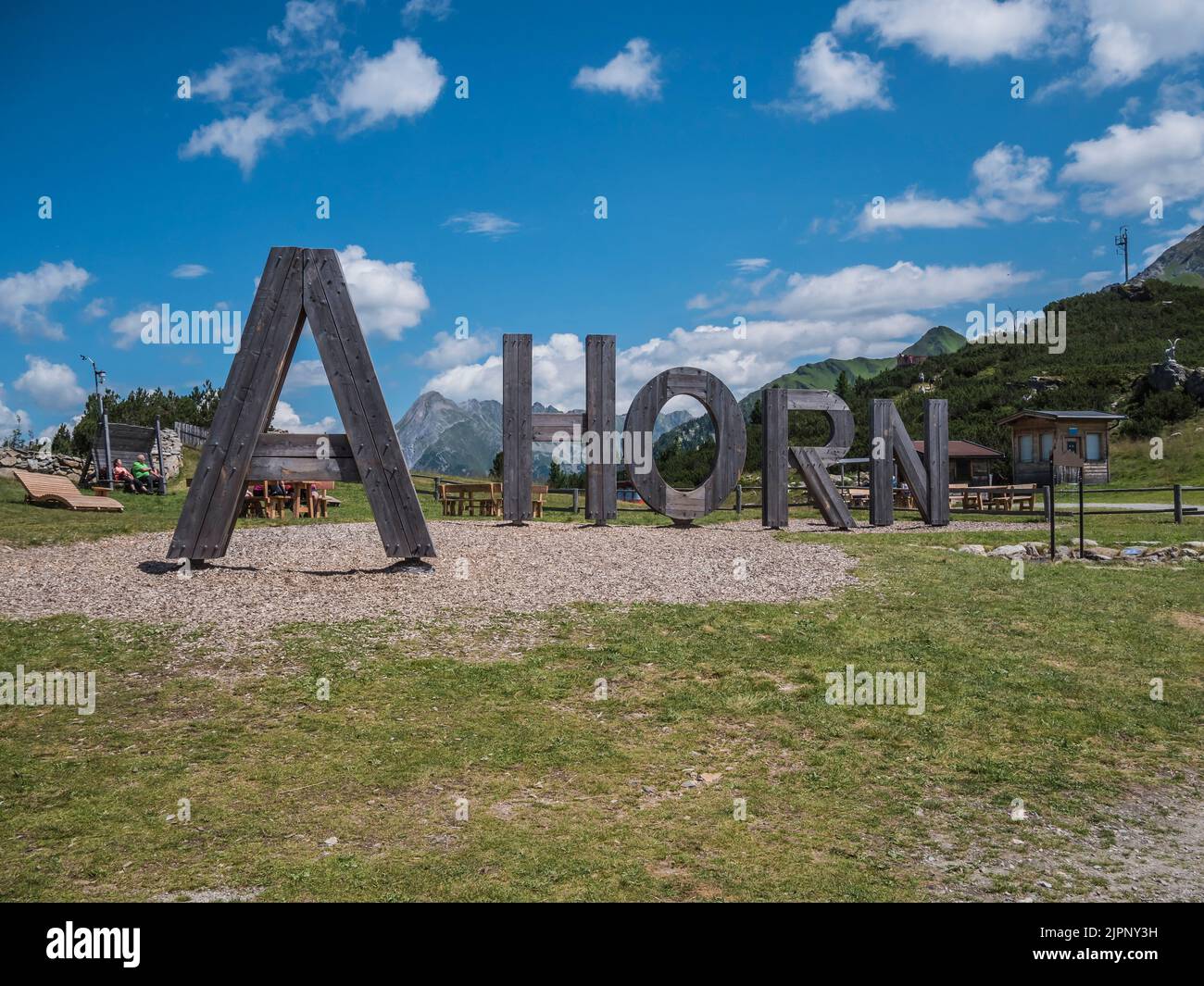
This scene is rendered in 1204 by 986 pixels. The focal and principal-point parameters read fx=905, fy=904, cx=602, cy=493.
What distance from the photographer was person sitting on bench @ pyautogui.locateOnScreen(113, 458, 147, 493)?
27.5 meters

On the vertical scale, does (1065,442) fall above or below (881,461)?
above

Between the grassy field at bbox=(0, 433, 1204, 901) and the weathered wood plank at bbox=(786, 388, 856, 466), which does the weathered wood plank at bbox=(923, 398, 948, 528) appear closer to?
the weathered wood plank at bbox=(786, 388, 856, 466)

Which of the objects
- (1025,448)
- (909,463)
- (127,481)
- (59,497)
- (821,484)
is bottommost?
(59,497)

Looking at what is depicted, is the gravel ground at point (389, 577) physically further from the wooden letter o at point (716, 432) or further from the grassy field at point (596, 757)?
the wooden letter o at point (716, 432)

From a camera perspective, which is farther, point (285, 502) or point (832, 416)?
point (285, 502)

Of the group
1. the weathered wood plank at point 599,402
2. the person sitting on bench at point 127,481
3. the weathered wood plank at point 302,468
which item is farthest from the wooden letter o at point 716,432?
the person sitting on bench at point 127,481

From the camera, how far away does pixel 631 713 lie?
834 centimetres

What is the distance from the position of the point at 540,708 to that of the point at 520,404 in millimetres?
11969

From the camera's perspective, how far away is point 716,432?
2095 centimetres

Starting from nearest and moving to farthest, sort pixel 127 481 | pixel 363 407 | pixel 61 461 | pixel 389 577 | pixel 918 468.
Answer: pixel 389 577 < pixel 363 407 < pixel 918 468 < pixel 127 481 < pixel 61 461

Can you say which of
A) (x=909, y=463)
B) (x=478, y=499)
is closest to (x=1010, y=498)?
(x=909, y=463)

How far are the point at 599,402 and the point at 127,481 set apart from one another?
1664 cm

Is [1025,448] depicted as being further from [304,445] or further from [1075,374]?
[304,445]

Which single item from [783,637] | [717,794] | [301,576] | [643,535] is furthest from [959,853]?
[643,535]
